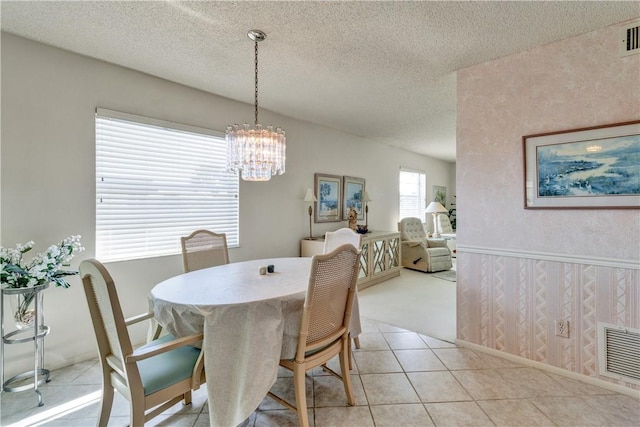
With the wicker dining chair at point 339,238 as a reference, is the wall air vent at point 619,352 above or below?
below

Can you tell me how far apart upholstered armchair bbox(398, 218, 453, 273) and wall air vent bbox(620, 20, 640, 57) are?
4.02m

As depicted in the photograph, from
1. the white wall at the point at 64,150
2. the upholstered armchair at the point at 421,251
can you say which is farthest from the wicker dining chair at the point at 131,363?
the upholstered armchair at the point at 421,251

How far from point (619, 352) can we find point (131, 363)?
2.99m

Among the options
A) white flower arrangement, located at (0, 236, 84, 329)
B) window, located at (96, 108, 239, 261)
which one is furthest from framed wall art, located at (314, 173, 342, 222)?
white flower arrangement, located at (0, 236, 84, 329)

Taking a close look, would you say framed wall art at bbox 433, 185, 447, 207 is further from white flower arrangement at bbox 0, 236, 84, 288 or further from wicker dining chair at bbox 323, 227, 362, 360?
white flower arrangement at bbox 0, 236, 84, 288

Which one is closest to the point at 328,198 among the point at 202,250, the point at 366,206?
the point at 366,206

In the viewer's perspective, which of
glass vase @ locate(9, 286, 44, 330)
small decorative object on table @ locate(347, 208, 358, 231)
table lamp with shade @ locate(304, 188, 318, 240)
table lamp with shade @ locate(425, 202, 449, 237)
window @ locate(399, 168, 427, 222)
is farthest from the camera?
table lamp with shade @ locate(425, 202, 449, 237)

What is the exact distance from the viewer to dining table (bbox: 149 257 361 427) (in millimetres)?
1536

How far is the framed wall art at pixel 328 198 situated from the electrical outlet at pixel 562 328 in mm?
3021

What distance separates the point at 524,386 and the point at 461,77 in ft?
8.30

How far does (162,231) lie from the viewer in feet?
9.46

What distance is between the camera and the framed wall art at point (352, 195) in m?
5.01

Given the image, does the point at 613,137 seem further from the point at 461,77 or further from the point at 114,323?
the point at 114,323

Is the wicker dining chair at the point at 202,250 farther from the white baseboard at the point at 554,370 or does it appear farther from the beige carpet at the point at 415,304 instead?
the white baseboard at the point at 554,370
